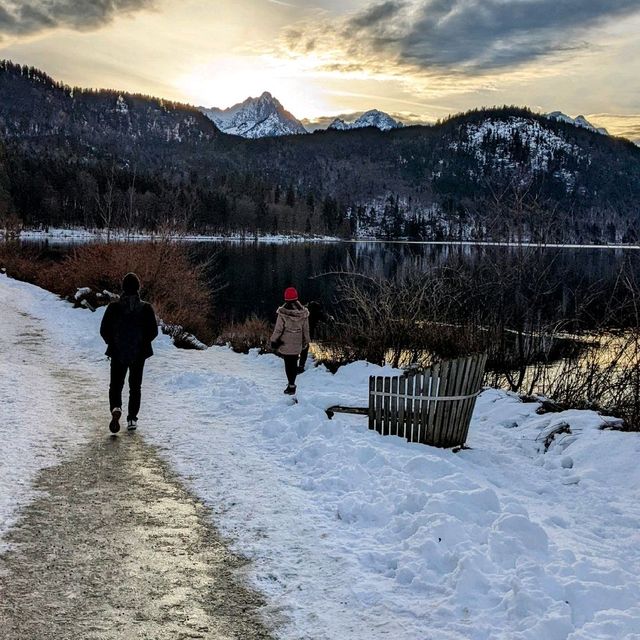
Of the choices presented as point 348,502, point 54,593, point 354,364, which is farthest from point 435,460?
point 354,364

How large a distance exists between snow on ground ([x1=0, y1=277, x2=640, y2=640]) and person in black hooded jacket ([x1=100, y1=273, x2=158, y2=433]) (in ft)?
2.63

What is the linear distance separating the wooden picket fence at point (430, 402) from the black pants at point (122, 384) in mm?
3441

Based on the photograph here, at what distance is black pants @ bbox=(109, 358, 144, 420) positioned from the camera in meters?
8.23

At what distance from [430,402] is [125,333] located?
4415 millimetres

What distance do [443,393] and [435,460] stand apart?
1.36m

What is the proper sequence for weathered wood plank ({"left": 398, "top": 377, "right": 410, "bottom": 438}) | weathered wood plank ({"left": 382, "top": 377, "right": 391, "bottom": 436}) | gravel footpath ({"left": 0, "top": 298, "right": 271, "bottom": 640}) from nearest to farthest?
gravel footpath ({"left": 0, "top": 298, "right": 271, "bottom": 640}) < weathered wood plank ({"left": 398, "top": 377, "right": 410, "bottom": 438}) < weathered wood plank ({"left": 382, "top": 377, "right": 391, "bottom": 436})

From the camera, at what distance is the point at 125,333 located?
26.6 ft

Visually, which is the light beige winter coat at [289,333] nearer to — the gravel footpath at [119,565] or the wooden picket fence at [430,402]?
the wooden picket fence at [430,402]

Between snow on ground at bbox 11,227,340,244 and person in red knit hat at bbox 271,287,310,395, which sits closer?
person in red knit hat at bbox 271,287,310,395

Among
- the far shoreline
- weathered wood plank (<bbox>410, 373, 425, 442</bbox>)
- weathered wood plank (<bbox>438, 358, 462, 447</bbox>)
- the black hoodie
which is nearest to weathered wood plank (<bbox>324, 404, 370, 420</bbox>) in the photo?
weathered wood plank (<bbox>410, 373, 425, 442</bbox>)

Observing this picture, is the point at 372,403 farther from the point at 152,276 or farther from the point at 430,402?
the point at 152,276

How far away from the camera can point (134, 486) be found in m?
6.27

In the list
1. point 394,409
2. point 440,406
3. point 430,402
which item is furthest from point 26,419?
point 440,406

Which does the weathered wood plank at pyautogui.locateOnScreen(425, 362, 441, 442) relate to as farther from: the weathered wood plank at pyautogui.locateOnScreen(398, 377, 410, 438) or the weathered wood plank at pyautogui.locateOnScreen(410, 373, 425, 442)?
the weathered wood plank at pyautogui.locateOnScreen(398, 377, 410, 438)
